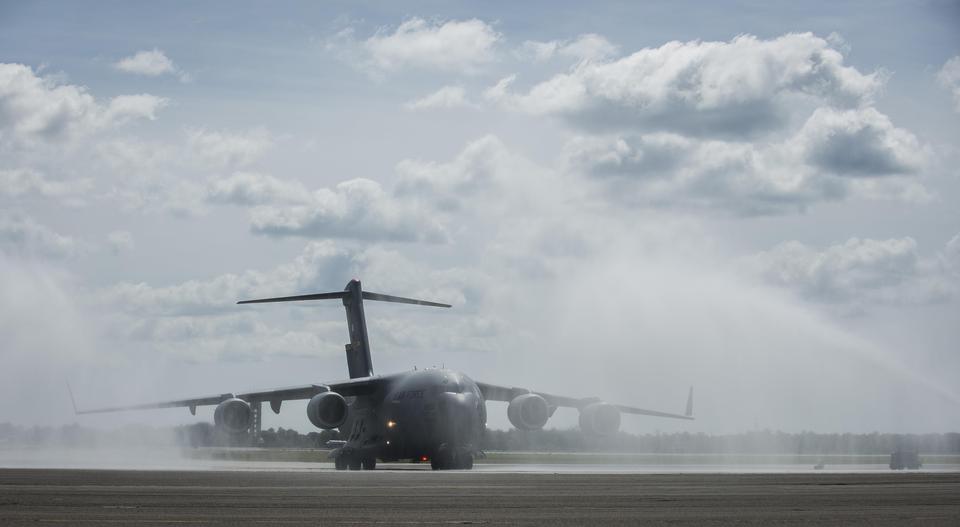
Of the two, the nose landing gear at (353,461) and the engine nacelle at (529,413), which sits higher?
the engine nacelle at (529,413)

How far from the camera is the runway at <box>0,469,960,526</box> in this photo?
1775 cm

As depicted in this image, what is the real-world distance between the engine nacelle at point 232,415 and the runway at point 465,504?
77.1 feet

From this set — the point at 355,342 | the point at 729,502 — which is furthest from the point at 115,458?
the point at 729,502

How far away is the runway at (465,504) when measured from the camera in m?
17.8

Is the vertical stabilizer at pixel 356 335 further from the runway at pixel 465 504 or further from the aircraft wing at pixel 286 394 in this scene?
the runway at pixel 465 504

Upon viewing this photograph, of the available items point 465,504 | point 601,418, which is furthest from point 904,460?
point 465,504

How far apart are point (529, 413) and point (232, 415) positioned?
1484 centimetres

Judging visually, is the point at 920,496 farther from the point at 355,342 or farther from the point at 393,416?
the point at 355,342

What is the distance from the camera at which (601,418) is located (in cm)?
5847

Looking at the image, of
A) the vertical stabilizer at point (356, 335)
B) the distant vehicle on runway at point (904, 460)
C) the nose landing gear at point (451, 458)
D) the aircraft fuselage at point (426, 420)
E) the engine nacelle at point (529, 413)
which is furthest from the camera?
the vertical stabilizer at point (356, 335)

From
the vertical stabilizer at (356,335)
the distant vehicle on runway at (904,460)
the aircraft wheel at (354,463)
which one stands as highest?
the vertical stabilizer at (356,335)

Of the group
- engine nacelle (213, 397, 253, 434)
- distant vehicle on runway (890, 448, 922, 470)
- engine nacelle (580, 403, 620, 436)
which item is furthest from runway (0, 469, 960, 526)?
distant vehicle on runway (890, 448, 922, 470)

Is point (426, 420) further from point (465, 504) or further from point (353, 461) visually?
point (465, 504)

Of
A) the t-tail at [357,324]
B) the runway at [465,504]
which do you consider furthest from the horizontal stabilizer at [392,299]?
the runway at [465,504]
